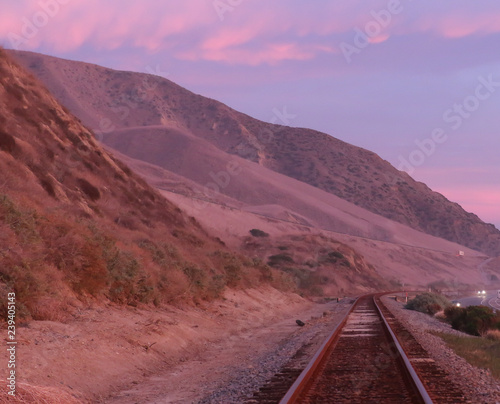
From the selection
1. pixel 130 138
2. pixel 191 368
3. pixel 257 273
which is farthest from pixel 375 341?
pixel 130 138

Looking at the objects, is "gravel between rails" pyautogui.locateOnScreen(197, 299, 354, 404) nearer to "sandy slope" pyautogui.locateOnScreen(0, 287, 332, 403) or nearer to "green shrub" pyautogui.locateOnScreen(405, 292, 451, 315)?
"sandy slope" pyautogui.locateOnScreen(0, 287, 332, 403)

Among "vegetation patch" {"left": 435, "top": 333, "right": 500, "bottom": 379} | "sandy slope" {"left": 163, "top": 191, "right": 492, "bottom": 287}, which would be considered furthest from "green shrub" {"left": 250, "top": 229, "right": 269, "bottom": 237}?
"vegetation patch" {"left": 435, "top": 333, "right": 500, "bottom": 379}

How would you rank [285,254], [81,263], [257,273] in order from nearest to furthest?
[81,263] → [257,273] → [285,254]

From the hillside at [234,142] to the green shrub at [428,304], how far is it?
336ft

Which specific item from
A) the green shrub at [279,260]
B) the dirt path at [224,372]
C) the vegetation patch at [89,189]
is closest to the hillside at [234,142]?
the green shrub at [279,260]

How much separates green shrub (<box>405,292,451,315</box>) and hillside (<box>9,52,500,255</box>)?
10252 cm

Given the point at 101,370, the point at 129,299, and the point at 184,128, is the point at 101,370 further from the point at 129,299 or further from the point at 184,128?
the point at 184,128

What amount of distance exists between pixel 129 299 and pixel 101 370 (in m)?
6.74

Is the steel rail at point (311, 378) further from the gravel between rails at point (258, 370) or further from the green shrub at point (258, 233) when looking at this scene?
the green shrub at point (258, 233)

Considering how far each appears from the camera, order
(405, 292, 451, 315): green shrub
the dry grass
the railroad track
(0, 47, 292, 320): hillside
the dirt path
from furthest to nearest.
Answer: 1. (405, 292, 451, 315): green shrub
2. the dry grass
3. (0, 47, 292, 320): hillside
4. the dirt path
5. the railroad track

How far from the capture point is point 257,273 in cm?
3944

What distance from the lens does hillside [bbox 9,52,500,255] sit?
156 metres

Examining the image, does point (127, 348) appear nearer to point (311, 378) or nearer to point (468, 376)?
point (311, 378)

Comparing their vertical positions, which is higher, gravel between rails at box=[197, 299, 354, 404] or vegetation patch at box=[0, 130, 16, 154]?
vegetation patch at box=[0, 130, 16, 154]
